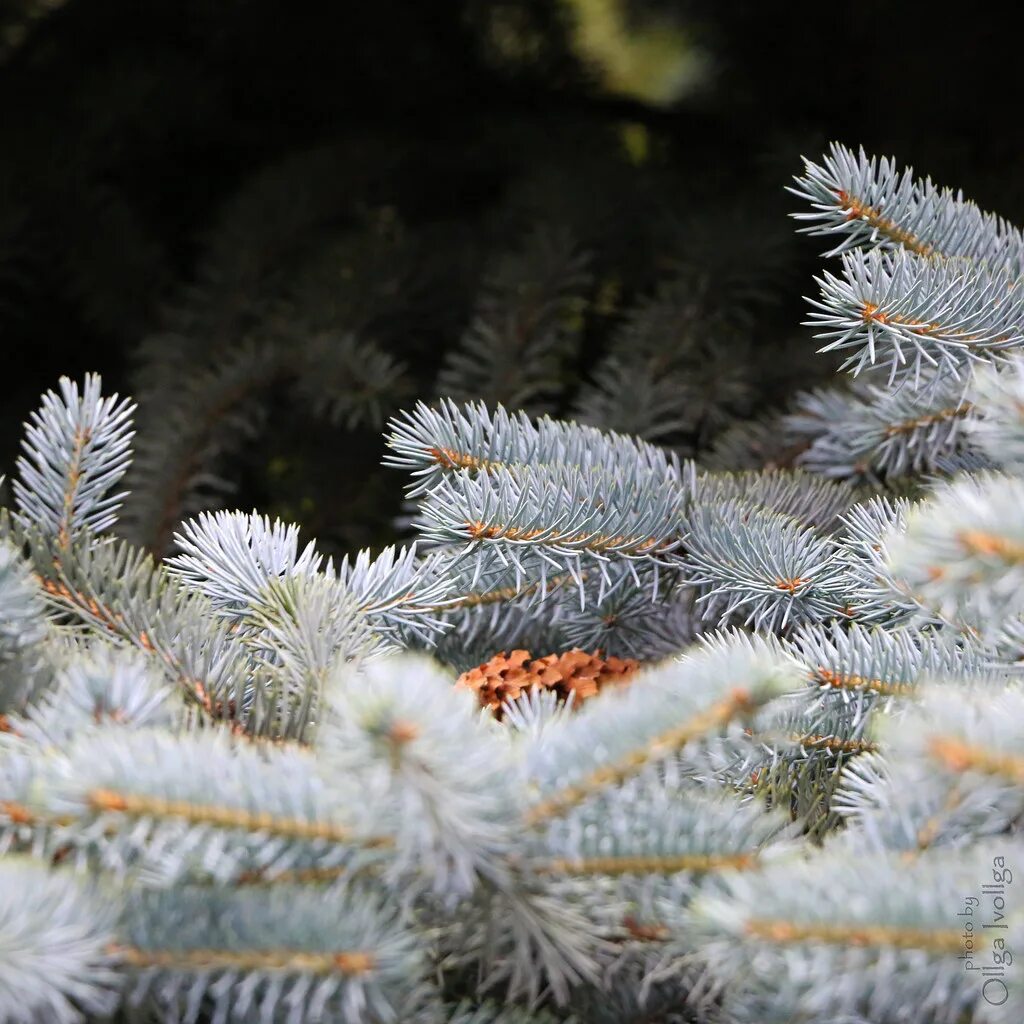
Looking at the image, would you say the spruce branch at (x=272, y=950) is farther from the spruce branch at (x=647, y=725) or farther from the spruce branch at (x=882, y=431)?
the spruce branch at (x=882, y=431)

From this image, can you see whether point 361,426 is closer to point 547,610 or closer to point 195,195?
point 195,195

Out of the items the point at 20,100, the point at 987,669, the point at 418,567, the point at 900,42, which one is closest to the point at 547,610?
the point at 418,567

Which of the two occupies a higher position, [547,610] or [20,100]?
[20,100]

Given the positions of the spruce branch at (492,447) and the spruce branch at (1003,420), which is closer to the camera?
the spruce branch at (1003,420)

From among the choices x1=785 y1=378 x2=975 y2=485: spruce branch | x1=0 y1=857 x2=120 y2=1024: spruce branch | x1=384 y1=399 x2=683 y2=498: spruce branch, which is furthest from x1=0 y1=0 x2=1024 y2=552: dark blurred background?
x1=0 y1=857 x2=120 y2=1024: spruce branch

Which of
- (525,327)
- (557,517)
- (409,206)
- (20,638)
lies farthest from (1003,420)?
(409,206)

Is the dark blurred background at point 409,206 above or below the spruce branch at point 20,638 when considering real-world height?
above

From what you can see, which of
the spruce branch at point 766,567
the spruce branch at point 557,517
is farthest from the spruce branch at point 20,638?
the spruce branch at point 766,567

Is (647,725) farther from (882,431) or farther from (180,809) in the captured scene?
(882,431)
